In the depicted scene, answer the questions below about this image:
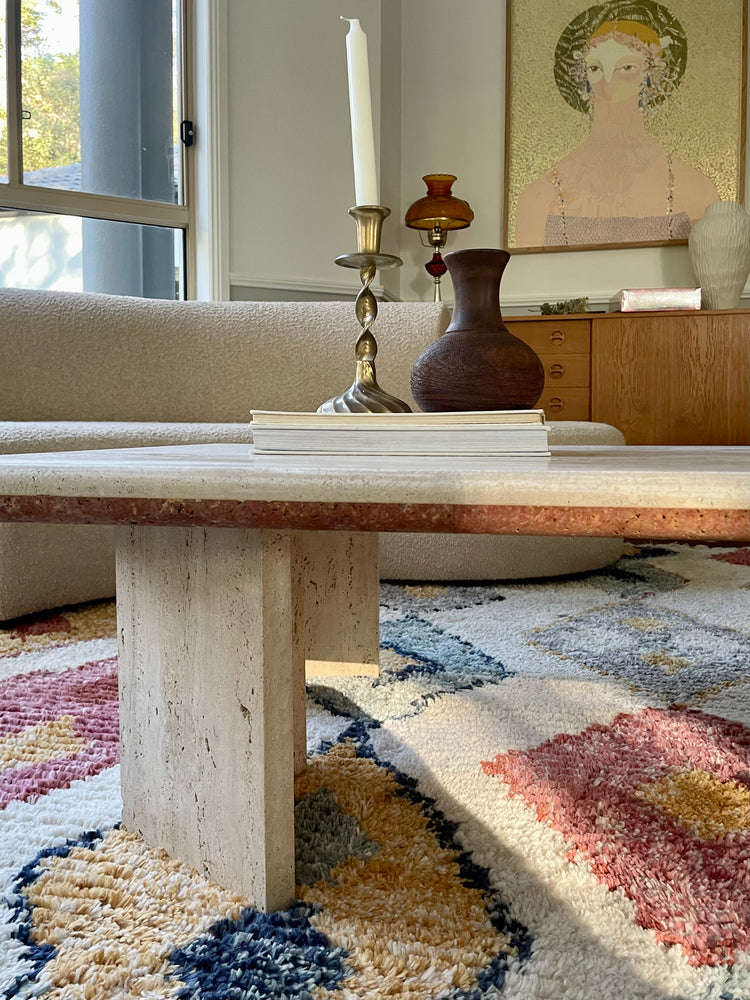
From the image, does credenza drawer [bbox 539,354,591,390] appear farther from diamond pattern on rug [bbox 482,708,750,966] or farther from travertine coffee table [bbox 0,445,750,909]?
travertine coffee table [bbox 0,445,750,909]

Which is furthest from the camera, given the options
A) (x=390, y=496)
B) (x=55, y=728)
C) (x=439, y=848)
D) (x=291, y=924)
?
(x=55, y=728)

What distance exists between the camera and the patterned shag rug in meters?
0.55

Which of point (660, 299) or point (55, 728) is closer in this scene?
point (55, 728)

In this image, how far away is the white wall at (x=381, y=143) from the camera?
310cm

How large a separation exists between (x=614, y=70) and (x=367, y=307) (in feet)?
9.67

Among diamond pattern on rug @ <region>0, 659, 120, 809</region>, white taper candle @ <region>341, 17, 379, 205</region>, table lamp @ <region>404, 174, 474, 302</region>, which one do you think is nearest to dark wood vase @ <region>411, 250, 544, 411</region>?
white taper candle @ <region>341, 17, 379, 205</region>

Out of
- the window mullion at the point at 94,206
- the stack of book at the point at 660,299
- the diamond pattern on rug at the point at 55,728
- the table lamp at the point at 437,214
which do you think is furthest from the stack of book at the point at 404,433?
the table lamp at the point at 437,214

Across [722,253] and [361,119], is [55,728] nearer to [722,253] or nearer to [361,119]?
[361,119]

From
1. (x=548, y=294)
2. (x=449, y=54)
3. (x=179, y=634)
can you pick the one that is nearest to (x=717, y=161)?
(x=548, y=294)

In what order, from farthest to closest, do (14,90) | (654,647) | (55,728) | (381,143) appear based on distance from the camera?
(381,143) < (14,90) < (654,647) < (55,728)

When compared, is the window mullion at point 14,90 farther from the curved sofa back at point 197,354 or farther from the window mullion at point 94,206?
the curved sofa back at point 197,354

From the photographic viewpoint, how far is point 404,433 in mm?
628

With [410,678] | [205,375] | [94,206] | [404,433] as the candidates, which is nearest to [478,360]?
[404,433]

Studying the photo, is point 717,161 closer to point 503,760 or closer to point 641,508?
point 503,760
